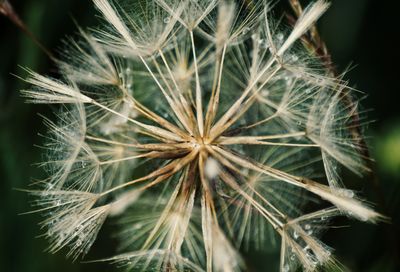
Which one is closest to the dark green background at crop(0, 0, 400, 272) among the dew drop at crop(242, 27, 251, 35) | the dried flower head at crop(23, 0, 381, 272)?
the dried flower head at crop(23, 0, 381, 272)

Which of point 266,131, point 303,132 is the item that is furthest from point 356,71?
point 303,132

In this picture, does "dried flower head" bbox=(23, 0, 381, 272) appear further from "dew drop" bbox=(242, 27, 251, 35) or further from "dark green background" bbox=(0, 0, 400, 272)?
"dark green background" bbox=(0, 0, 400, 272)

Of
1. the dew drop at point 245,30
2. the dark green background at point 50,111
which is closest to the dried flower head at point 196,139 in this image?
the dew drop at point 245,30

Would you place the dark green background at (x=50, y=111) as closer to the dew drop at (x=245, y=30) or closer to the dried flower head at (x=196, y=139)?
the dried flower head at (x=196, y=139)

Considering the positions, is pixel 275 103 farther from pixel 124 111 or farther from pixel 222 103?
pixel 124 111

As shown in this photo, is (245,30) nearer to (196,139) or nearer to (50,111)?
(196,139)

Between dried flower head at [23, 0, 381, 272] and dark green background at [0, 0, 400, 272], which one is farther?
dark green background at [0, 0, 400, 272]

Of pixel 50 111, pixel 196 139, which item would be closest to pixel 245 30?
pixel 196 139
